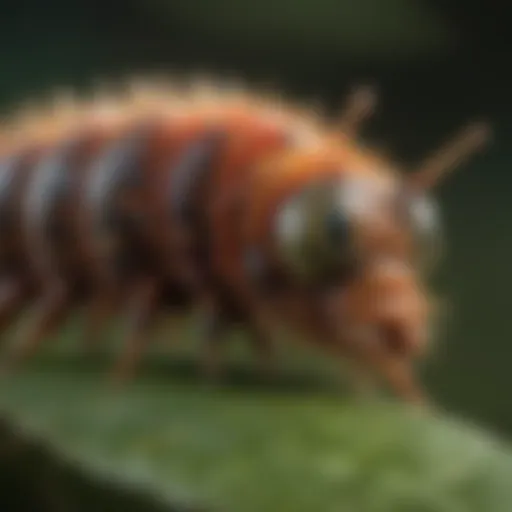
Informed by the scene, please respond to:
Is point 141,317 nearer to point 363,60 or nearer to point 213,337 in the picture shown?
point 213,337

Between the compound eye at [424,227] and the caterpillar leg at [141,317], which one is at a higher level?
the compound eye at [424,227]

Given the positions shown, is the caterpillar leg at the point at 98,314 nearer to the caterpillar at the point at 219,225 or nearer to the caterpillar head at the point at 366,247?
the caterpillar at the point at 219,225

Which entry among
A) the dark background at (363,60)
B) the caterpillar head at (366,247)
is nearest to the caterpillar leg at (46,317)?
the caterpillar head at (366,247)

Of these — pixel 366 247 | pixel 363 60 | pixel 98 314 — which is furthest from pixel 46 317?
pixel 363 60

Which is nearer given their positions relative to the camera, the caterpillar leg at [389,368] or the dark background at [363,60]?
the caterpillar leg at [389,368]

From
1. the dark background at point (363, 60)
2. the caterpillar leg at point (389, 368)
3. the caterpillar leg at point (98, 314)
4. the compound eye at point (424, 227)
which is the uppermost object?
the dark background at point (363, 60)

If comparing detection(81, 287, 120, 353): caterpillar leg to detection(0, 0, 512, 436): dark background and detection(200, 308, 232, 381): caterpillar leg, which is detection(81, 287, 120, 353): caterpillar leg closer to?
detection(200, 308, 232, 381): caterpillar leg
